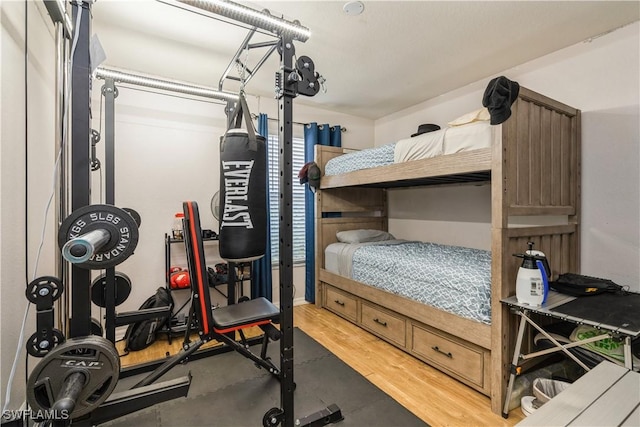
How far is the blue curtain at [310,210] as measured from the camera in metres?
3.70

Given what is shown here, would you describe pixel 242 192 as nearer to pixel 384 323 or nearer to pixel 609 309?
pixel 384 323

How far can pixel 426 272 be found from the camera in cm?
225

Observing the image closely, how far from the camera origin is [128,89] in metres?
2.82

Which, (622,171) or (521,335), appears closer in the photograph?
(521,335)

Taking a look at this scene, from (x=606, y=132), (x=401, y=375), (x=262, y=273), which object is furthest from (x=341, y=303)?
(x=606, y=132)

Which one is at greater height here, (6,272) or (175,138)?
(175,138)

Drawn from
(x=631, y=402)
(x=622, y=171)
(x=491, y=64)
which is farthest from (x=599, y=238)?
(x=631, y=402)

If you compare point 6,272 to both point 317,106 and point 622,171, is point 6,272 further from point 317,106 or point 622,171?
point 622,171

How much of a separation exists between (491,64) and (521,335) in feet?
7.60

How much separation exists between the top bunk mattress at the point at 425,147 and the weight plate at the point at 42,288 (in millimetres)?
2278

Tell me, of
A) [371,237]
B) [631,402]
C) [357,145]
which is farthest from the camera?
[357,145]

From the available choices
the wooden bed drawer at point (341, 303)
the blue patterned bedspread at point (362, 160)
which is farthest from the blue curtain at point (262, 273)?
the blue patterned bedspread at point (362, 160)

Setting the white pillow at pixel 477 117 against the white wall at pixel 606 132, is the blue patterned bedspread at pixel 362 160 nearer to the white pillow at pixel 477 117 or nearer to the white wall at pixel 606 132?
the white pillow at pixel 477 117

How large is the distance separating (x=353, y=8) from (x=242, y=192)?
137 centimetres
